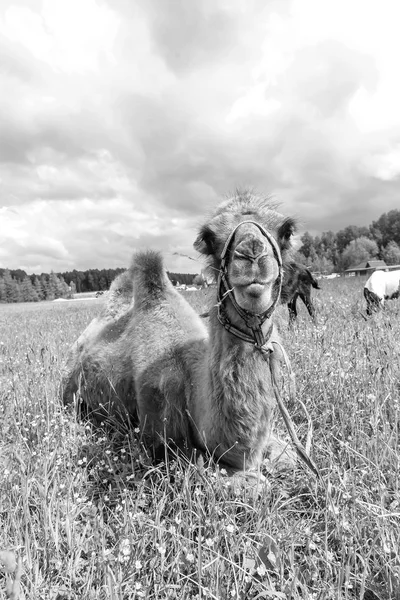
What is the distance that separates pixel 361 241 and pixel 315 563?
4980 inches

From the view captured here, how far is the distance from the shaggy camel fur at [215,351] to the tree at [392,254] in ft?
342

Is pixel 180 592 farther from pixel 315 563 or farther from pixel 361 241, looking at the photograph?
pixel 361 241

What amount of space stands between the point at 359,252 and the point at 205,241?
12118 centimetres

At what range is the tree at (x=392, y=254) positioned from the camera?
3871 inches

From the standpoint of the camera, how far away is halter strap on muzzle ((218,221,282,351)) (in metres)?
2.46

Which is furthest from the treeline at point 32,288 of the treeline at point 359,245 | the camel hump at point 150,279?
the camel hump at point 150,279

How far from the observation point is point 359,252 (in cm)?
11369

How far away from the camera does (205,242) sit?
2.95 meters

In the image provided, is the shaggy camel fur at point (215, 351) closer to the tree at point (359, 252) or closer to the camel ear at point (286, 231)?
the camel ear at point (286, 231)

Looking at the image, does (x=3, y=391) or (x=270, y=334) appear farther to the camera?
(x=3, y=391)

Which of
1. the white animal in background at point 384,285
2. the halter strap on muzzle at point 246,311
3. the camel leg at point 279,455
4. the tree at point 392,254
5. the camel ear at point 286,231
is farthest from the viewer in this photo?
the tree at point 392,254

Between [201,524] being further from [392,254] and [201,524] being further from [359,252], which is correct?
[359,252]

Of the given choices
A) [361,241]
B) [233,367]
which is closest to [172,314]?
[233,367]

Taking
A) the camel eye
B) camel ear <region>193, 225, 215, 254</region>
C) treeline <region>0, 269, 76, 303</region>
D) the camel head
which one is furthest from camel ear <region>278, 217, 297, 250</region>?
treeline <region>0, 269, 76, 303</region>
